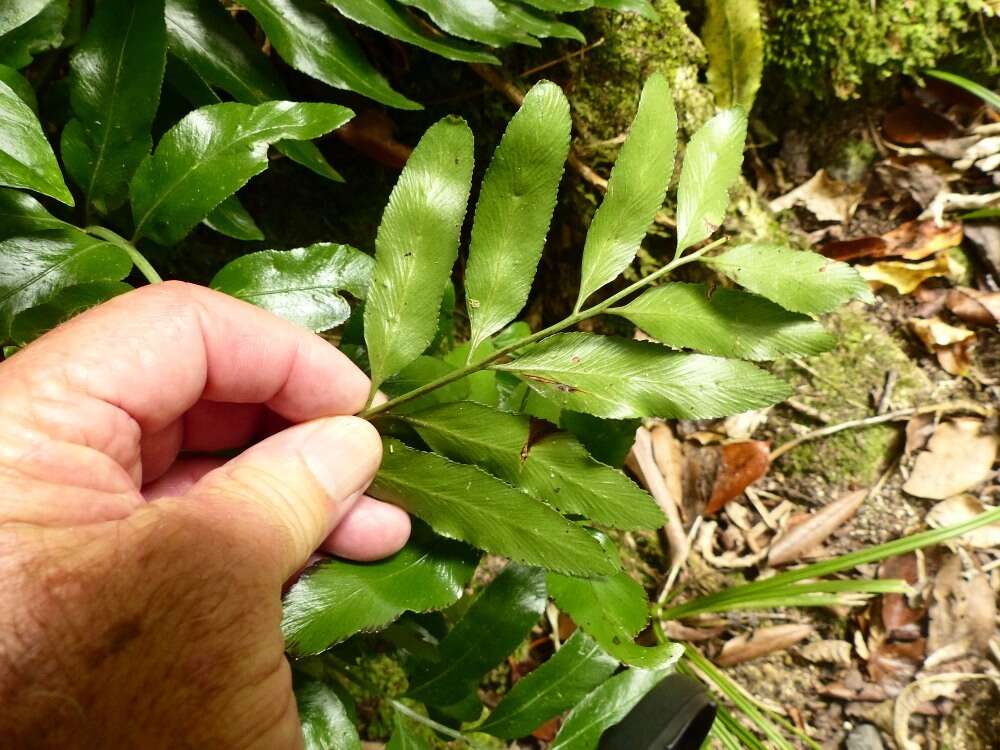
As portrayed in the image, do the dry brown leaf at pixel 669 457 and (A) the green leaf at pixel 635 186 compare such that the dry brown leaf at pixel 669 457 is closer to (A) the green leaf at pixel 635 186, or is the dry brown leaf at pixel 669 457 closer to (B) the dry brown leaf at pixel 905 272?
(B) the dry brown leaf at pixel 905 272

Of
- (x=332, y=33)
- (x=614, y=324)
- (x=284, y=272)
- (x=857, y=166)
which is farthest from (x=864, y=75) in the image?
(x=284, y=272)

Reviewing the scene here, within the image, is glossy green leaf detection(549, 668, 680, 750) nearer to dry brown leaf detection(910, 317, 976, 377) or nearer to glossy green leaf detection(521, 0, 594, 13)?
glossy green leaf detection(521, 0, 594, 13)

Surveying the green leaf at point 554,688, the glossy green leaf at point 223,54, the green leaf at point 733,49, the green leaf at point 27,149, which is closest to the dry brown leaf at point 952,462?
the green leaf at point 733,49

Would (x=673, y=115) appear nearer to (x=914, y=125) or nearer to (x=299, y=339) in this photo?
(x=299, y=339)

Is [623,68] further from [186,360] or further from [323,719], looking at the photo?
[323,719]

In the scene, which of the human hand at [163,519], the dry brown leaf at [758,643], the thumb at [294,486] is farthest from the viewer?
the dry brown leaf at [758,643]

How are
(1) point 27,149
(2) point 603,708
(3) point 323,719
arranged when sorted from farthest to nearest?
(2) point 603,708
(3) point 323,719
(1) point 27,149

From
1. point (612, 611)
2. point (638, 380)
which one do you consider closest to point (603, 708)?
point (612, 611)
